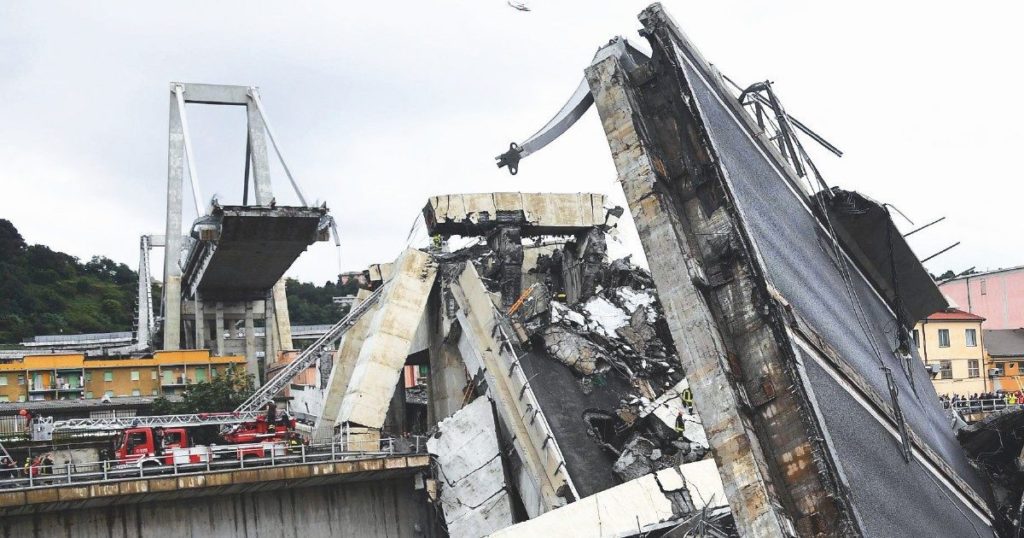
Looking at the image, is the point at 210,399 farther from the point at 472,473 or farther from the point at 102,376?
the point at 472,473

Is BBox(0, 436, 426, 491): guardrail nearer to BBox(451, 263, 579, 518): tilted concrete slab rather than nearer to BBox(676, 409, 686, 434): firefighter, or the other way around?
BBox(451, 263, 579, 518): tilted concrete slab

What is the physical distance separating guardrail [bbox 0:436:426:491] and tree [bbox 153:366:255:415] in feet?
48.8

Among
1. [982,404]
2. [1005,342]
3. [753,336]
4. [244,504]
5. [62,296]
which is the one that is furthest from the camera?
[62,296]

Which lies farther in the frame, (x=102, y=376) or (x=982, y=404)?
(x=102, y=376)

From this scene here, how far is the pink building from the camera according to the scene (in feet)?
156

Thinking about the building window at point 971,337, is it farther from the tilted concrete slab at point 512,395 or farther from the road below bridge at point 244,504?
the road below bridge at point 244,504

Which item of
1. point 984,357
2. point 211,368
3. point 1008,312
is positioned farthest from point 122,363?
point 1008,312

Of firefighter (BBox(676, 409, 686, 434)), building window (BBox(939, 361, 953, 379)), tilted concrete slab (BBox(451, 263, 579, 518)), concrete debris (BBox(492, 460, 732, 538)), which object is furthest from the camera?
building window (BBox(939, 361, 953, 379))

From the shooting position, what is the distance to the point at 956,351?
4119 cm

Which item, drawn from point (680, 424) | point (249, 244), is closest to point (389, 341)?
point (680, 424)

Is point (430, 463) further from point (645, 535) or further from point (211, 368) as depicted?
point (211, 368)

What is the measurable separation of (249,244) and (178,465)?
91.4 feet

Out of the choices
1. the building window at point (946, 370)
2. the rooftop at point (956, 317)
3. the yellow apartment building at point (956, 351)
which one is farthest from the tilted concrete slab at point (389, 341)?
the building window at point (946, 370)

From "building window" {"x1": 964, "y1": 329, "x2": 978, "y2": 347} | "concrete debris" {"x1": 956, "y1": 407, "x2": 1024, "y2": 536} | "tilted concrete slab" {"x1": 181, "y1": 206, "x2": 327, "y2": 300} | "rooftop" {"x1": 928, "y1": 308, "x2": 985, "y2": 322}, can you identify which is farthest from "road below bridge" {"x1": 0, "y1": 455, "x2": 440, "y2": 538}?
"building window" {"x1": 964, "y1": 329, "x2": 978, "y2": 347}
